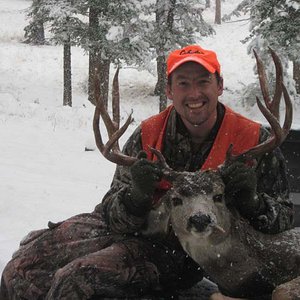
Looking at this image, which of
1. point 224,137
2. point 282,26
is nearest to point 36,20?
point 282,26

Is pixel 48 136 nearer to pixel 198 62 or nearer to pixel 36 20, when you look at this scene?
pixel 198 62

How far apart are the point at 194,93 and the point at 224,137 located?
1.09 feet

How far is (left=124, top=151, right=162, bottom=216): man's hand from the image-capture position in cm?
322

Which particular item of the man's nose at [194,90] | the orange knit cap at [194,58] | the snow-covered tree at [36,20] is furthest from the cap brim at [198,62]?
the snow-covered tree at [36,20]

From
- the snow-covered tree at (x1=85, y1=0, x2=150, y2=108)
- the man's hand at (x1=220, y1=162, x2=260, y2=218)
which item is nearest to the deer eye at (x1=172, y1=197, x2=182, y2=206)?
the man's hand at (x1=220, y1=162, x2=260, y2=218)

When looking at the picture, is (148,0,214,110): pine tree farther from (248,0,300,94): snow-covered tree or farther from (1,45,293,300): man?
(1,45,293,300): man

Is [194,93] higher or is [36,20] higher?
[194,93]

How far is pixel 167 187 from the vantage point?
362 centimetres

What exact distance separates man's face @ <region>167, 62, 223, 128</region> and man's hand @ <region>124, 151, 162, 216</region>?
467mm

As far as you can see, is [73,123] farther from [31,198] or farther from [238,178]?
[238,178]

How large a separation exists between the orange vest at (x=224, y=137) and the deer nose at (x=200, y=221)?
69 centimetres

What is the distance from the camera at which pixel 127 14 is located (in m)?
17.6

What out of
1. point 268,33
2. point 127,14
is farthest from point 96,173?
point 127,14

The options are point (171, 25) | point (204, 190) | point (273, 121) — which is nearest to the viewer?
point (204, 190)
